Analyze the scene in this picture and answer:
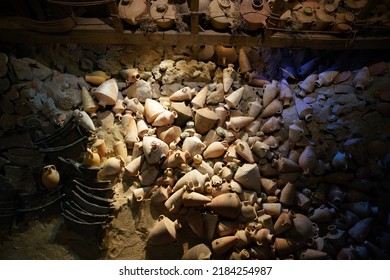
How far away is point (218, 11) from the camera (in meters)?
3.89

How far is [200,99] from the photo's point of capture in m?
3.88

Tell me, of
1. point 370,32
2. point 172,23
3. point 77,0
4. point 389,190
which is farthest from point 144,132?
point 370,32

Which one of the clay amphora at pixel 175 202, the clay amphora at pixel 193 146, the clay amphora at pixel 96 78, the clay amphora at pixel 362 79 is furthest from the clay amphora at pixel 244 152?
the clay amphora at pixel 96 78

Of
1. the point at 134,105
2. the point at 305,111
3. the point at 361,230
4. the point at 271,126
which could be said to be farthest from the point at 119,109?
the point at 361,230

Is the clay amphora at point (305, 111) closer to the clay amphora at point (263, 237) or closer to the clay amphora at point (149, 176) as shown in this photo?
the clay amphora at point (263, 237)

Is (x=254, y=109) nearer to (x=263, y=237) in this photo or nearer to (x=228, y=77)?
(x=228, y=77)

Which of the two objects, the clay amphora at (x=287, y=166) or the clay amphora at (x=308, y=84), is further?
the clay amphora at (x=308, y=84)

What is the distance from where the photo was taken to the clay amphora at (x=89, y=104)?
3.80 metres

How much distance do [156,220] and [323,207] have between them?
5.44 feet

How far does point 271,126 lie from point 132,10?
201 cm

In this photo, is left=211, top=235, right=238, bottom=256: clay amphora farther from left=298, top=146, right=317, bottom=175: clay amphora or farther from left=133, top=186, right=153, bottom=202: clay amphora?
left=298, top=146, right=317, bottom=175: clay amphora

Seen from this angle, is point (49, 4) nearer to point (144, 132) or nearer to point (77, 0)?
point (77, 0)

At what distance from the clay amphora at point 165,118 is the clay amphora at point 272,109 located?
1.02 m

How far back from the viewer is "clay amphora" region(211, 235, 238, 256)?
3.21 metres
